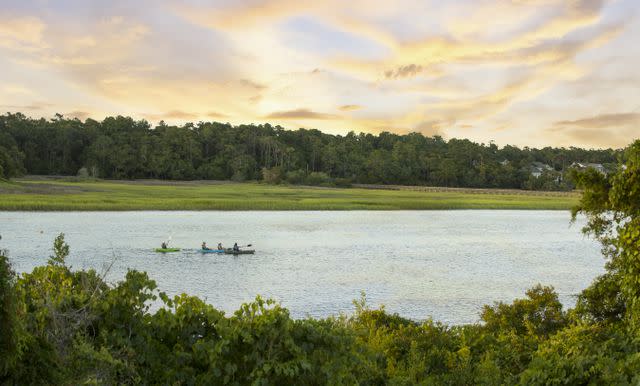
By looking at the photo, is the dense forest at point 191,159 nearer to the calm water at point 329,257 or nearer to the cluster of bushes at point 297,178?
the cluster of bushes at point 297,178

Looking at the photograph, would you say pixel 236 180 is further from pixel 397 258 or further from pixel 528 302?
pixel 528 302

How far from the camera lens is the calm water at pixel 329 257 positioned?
32344 millimetres

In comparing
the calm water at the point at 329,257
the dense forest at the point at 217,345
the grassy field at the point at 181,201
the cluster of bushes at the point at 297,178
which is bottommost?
the calm water at the point at 329,257

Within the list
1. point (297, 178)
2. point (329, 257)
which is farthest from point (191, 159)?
point (329, 257)

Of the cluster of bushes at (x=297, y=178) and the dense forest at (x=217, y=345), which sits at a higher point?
the cluster of bushes at (x=297, y=178)

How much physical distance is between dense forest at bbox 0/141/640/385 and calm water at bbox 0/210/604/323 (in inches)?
604

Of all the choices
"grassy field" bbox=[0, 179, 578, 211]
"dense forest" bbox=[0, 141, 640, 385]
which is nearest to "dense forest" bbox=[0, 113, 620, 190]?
"grassy field" bbox=[0, 179, 578, 211]

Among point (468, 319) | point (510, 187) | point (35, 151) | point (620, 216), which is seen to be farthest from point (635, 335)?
point (510, 187)

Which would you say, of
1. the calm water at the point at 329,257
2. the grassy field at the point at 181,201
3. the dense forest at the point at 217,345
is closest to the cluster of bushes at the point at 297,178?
the grassy field at the point at 181,201

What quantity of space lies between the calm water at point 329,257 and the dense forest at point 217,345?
15.3m

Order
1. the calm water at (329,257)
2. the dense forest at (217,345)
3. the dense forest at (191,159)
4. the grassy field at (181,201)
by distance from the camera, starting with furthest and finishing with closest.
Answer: the dense forest at (191,159)
the grassy field at (181,201)
the calm water at (329,257)
the dense forest at (217,345)

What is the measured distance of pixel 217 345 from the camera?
8281 mm

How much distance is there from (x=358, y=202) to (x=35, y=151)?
321 ft

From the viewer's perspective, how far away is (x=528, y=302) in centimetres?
1675
